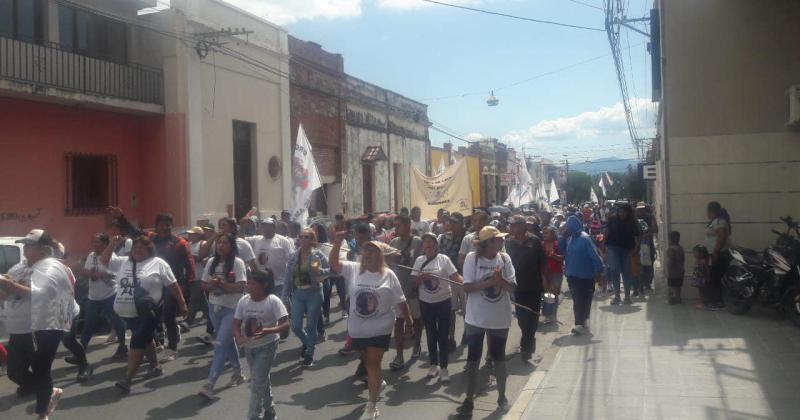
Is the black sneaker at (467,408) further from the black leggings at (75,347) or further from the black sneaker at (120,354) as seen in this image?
the black sneaker at (120,354)

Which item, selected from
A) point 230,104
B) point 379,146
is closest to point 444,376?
point 230,104

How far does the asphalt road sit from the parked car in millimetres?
1346

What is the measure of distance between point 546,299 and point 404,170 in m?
23.3

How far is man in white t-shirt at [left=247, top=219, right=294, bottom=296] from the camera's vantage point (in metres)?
10.1

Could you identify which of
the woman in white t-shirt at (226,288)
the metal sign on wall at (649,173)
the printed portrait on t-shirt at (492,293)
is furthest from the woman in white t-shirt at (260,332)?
the metal sign on wall at (649,173)

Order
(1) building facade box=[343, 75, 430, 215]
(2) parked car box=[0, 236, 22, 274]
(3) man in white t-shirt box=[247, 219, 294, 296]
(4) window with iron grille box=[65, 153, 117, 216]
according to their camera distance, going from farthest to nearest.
Answer: (1) building facade box=[343, 75, 430, 215]
(4) window with iron grille box=[65, 153, 117, 216]
(3) man in white t-shirt box=[247, 219, 294, 296]
(2) parked car box=[0, 236, 22, 274]

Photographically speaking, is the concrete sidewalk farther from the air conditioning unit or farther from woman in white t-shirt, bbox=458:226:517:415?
the air conditioning unit

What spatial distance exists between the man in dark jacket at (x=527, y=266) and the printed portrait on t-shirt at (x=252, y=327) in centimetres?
329

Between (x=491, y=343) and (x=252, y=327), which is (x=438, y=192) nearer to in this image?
(x=491, y=343)

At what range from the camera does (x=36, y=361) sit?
643cm

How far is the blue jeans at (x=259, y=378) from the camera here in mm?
6328

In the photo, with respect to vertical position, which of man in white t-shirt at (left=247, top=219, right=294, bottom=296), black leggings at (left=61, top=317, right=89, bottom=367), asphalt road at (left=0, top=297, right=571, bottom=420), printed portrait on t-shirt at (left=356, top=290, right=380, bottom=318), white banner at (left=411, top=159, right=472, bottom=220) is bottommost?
asphalt road at (left=0, top=297, right=571, bottom=420)

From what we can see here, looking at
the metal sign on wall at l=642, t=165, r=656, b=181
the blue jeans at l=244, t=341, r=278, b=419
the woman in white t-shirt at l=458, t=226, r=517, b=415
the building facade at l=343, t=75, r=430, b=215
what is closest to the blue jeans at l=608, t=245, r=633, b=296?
the woman in white t-shirt at l=458, t=226, r=517, b=415

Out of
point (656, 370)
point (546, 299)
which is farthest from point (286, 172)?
point (656, 370)
